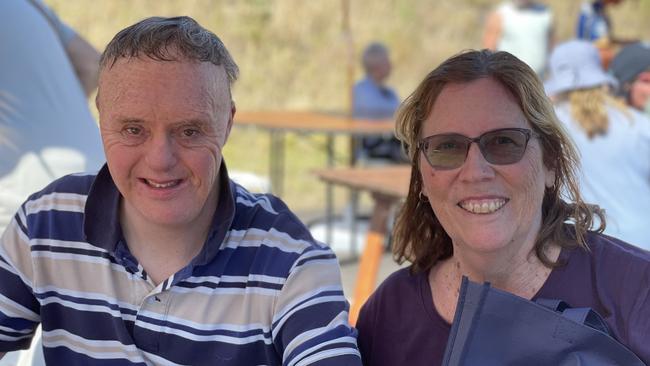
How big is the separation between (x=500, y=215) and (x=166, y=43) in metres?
0.69

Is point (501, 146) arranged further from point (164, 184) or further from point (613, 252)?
point (164, 184)

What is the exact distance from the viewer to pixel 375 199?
463cm

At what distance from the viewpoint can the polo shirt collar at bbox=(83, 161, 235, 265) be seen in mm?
1797

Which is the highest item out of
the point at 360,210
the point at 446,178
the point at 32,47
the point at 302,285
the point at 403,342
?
the point at 32,47

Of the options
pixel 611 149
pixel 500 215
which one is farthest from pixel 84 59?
pixel 611 149

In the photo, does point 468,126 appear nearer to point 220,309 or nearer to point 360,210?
point 220,309

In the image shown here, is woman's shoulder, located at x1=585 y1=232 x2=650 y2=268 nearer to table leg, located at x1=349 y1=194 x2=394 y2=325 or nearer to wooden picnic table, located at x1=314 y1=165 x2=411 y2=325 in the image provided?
wooden picnic table, located at x1=314 y1=165 x2=411 y2=325

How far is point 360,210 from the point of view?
26.1ft

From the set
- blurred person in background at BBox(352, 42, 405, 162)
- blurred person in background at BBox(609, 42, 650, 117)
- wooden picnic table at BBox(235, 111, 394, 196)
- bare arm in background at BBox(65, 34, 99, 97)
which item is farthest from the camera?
blurred person in background at BBox(352, 42, 405, 162)

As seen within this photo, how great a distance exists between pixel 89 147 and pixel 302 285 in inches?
47.2

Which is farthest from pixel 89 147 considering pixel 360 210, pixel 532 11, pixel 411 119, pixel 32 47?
pixel 532 11

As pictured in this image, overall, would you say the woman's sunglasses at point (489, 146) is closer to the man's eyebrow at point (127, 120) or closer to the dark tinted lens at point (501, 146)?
the dark tinted lens at point (501, 146)

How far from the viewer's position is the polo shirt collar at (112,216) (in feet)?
5.90

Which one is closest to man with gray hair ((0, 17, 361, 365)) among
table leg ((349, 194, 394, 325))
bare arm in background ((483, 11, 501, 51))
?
table leg ((349, 194, 394, 325))
